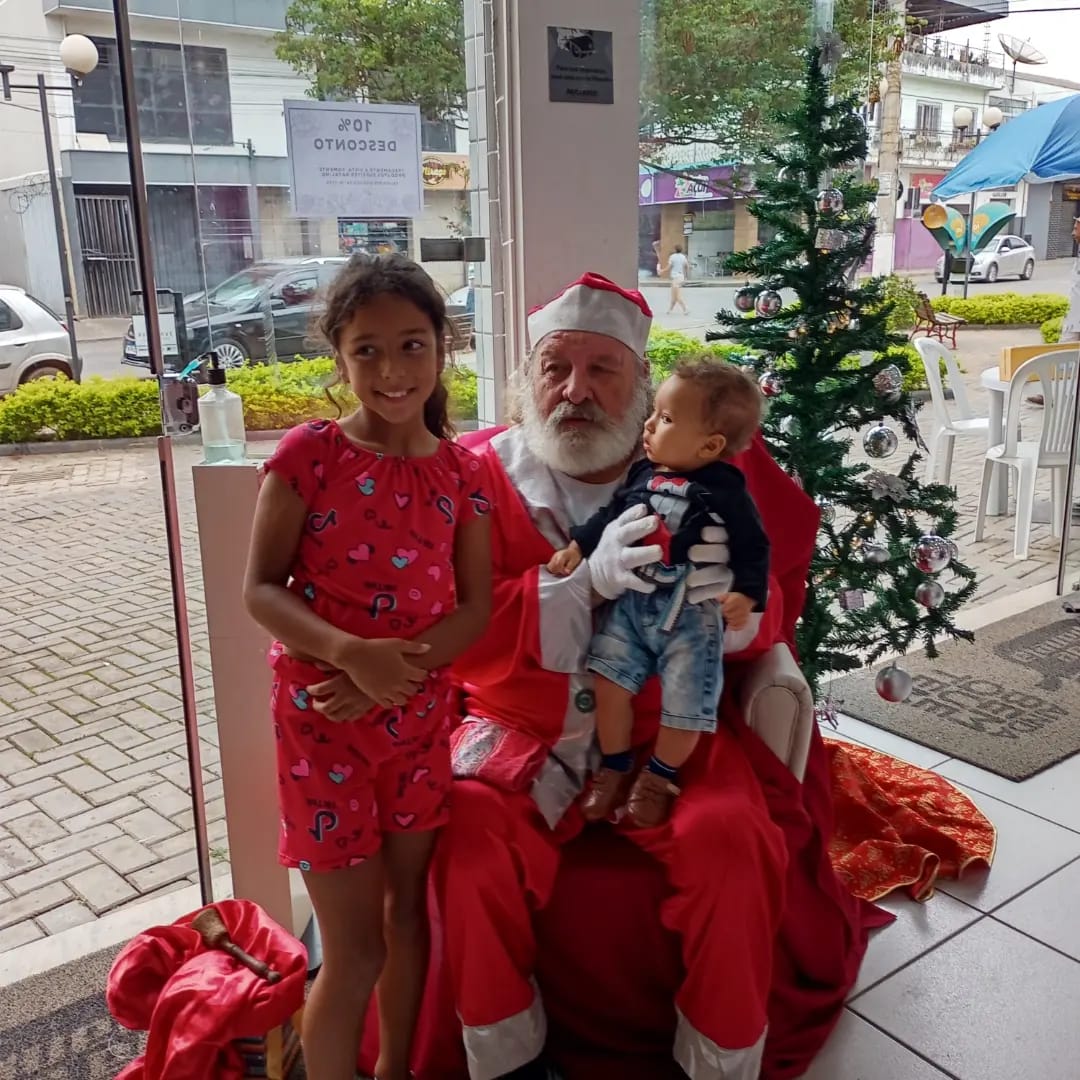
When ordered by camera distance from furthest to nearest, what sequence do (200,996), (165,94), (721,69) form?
(721,69) < (165,94) < (200,996)

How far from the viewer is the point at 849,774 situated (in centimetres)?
255

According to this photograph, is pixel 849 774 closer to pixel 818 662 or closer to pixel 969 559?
pixel 818 662

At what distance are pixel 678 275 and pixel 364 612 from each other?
98.9 inches

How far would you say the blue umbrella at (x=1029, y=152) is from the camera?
4.68m

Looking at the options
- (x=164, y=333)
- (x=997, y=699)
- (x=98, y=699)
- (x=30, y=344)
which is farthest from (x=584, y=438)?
(x=30, y=344)

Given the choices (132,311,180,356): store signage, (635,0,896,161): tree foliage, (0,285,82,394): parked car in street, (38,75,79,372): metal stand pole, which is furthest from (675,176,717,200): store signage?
(0,285,82,394): parked car in street

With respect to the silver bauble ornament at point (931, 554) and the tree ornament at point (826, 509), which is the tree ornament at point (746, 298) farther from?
the silver bauble ornament at point (931, 554)

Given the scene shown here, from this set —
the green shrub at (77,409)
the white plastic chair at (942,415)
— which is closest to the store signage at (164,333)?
the white plastic chair at (942,415)

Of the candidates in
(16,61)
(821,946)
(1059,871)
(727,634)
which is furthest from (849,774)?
(16,61)

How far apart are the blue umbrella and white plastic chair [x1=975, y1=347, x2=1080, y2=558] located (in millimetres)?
884

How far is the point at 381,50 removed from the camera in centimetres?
228

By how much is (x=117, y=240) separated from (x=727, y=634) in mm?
1742

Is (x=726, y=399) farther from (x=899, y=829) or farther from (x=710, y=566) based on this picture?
(x=899, y=829)

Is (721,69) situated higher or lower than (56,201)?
higher
